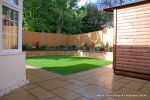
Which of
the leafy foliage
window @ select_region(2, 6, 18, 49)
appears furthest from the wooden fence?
window @ select_region(2, 6, 18, 49)

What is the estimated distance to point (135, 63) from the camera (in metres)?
4.74

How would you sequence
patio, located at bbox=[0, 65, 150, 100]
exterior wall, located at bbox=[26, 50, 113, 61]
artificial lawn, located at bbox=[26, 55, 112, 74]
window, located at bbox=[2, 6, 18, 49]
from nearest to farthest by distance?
1. patio, located at bbox=[0, 65, 150, 100]
2. window, located at bbox=[2, 6, 18, 49]
3. artificial lawn, located at bbox=[26, 55, 112, 74]
4. exterior wall, located at bbox=[26, 50, 113, 61]

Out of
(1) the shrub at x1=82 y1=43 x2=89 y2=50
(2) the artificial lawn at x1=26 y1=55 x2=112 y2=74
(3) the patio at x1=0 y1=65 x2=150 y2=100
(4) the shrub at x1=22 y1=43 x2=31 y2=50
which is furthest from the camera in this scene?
(1) the shrub at x1=82 y1=43 x2=89 y2=50

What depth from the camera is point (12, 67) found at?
3.41m

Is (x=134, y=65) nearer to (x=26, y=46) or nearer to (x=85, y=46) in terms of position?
(x=85, y=46)

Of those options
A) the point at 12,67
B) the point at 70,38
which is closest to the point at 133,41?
the point at 12,67

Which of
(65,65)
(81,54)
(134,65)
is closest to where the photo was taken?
(134,65)

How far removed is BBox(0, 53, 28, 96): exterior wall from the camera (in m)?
3.12

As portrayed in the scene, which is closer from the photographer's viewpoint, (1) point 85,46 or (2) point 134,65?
(2) point 134,65

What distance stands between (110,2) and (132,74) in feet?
41.0

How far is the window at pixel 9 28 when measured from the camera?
320cm

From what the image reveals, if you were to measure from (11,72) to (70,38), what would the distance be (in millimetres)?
10548

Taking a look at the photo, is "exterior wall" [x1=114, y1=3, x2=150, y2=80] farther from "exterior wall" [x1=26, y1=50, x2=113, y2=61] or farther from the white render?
"exterior wall" [x1=26, y1=50, x2=113, y2=61]

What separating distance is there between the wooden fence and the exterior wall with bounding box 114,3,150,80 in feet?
16.1
